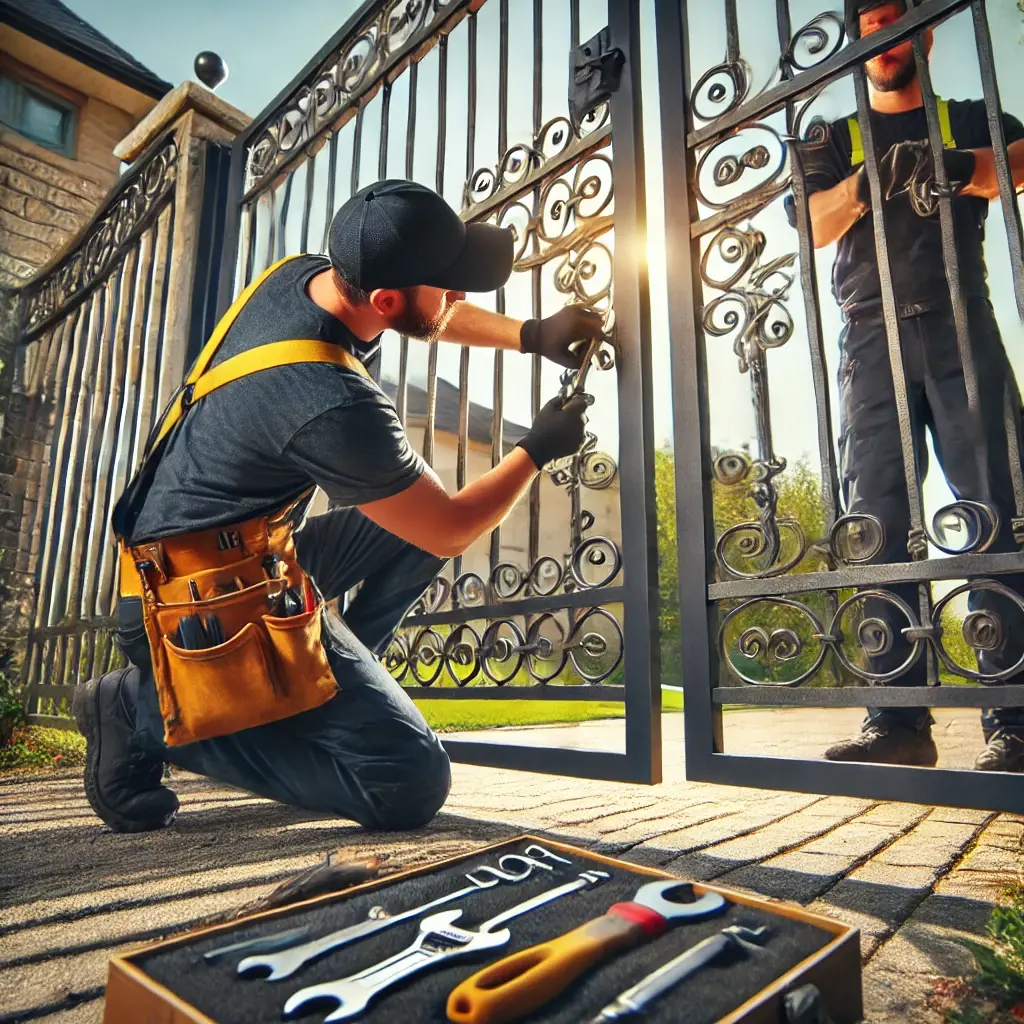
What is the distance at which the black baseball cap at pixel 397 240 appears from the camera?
1701 mm

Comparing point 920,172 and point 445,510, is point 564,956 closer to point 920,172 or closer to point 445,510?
point 445,510

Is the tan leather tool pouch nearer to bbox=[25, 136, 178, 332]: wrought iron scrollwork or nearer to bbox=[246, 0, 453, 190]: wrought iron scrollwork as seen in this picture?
bbox=[246, 0, 453, 190]: wrought iron scrollwork

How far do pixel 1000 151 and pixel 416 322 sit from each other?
4.54 feet

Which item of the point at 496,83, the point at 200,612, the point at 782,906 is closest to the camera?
the point at 782,906

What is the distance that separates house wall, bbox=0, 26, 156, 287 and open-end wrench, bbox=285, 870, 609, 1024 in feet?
21.1

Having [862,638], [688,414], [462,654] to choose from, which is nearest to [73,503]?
[462,654]

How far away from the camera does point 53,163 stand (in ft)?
20.7

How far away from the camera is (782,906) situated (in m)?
0.92

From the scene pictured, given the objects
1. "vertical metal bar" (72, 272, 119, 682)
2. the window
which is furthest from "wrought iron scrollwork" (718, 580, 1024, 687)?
the window

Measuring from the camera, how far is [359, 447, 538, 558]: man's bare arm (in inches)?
67.7

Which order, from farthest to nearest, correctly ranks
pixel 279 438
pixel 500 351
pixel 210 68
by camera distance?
pixel 210 68
pixel 500 351
pixel 279 438

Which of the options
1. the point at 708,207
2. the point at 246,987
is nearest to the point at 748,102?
the point at 708,207

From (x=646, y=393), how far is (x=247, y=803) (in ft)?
5.66

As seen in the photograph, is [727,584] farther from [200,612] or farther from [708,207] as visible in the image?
A: [200,612]
